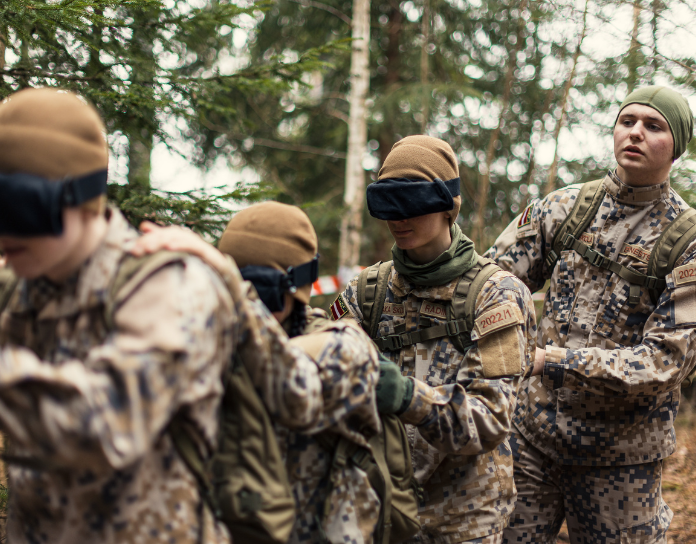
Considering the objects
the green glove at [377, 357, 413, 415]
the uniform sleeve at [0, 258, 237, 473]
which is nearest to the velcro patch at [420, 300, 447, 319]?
the green glove at [377, 357, 413, 415]

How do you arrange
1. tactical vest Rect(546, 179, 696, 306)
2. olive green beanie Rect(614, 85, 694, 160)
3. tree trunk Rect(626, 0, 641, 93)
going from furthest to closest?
tree trunk Rect(626, 0, 641, 93) → olive green beanie Rect(614, 85, 694, 160) → tactical vest Rect(546, 179, 696, 306)

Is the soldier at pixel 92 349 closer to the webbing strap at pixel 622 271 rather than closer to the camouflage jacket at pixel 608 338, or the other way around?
the camouflage jacket at pixel 608 338

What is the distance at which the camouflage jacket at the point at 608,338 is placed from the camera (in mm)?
3344

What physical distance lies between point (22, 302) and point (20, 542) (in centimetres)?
65

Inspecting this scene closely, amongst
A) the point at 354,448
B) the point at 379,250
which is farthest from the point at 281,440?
the point at 379,250

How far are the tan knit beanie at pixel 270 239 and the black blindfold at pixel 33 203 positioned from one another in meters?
0.72

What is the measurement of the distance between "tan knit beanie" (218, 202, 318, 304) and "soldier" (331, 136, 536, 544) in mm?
692

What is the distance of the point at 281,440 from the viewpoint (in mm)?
2178

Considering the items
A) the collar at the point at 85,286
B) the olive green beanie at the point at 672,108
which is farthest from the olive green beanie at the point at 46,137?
the olive green beanie at the point at 672,108

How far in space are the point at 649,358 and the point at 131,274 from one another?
271 cm

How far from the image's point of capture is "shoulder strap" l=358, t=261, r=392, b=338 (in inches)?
124

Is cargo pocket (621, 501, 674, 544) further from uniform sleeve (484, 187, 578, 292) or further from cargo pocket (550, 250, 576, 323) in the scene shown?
uniform sleeve (484, 187, 578, 292)

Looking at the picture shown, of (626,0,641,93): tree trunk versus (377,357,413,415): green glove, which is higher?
(626,0,641,93): tree trunk

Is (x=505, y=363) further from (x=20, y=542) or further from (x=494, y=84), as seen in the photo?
(x=494, y=84)
